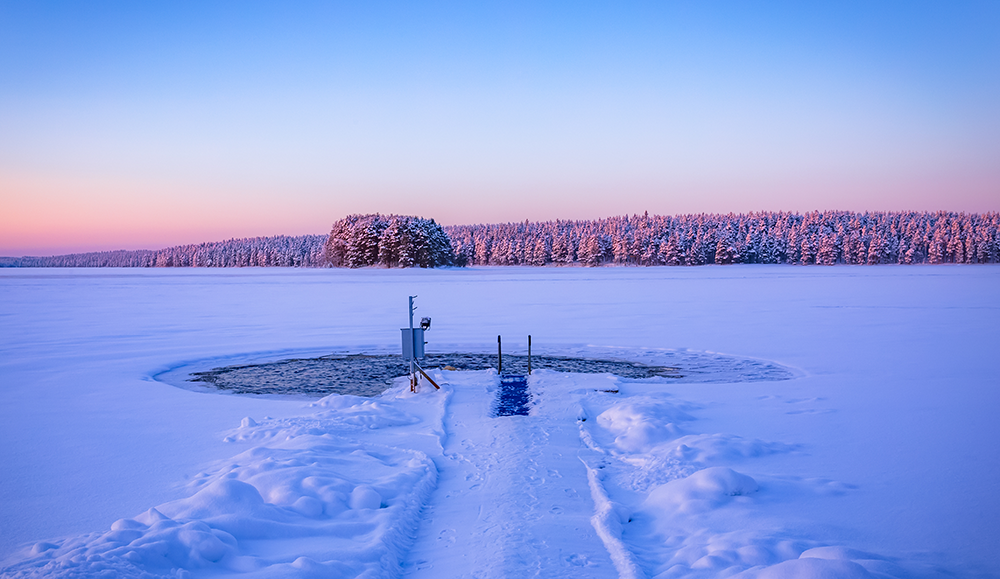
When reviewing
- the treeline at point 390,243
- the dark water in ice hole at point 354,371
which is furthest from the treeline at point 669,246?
the dark water in ice hole at point 354,371

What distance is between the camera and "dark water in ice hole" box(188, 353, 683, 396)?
11.4 meters

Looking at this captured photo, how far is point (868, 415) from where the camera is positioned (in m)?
8.55

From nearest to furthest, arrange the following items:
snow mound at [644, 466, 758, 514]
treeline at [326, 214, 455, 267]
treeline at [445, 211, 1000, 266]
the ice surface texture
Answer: snow mound at [644, 466, 758, 514], the ice surface texture, treeline at [326, 214, 455, 267], treeline at [445, 211, 1000, 266]

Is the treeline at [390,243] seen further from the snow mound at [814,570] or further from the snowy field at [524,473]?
the snow mound at [814,570]

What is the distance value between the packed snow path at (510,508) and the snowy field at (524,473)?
0.03 metres

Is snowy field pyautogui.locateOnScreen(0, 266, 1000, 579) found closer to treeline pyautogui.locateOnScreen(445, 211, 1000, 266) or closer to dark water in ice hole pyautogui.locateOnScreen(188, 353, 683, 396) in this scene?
dark water in ice hole pyautogui.locateOnScreen(188, 353, 683, 396)

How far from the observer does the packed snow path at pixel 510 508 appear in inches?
174

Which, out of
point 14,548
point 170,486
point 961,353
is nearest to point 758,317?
point 961,353

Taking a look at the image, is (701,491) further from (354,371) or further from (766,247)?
(766,247)

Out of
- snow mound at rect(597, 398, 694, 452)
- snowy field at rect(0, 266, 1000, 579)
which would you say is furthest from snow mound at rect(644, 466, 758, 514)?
snow mound at rect(597, 398, 694, 452)

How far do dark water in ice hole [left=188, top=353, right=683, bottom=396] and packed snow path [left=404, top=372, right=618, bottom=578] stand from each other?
410cm

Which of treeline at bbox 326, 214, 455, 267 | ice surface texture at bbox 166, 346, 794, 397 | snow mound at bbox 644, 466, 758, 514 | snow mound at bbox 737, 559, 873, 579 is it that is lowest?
ice surface texture at bbox 166, 346, 794, 397

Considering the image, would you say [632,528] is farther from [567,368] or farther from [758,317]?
[758,317]

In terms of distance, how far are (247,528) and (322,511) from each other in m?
0.71
